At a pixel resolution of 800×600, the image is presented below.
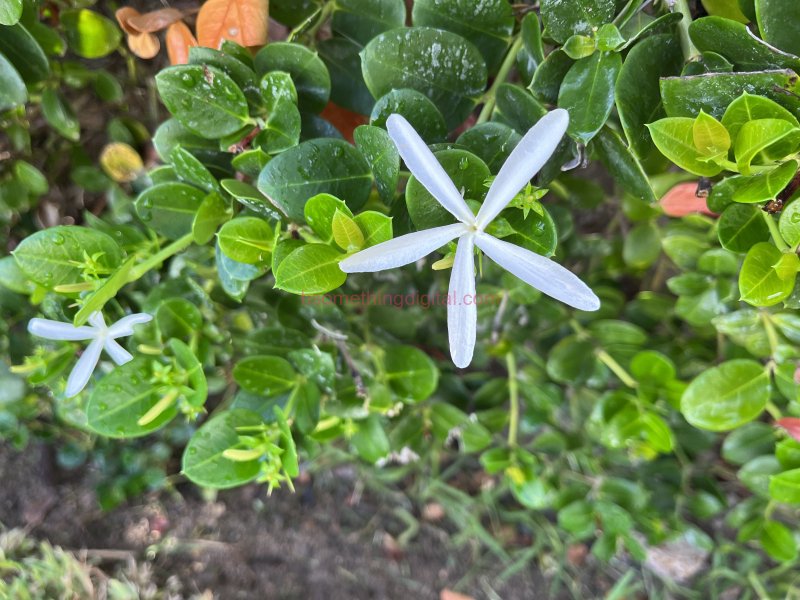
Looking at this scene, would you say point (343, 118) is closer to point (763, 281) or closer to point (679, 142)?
point (679, 142)

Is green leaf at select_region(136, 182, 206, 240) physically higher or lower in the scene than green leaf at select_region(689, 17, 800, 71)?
lower

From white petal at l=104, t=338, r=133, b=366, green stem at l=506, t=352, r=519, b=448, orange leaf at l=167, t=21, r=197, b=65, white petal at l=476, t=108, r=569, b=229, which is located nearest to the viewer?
white petal at l=476, t=108, r=569, b=229

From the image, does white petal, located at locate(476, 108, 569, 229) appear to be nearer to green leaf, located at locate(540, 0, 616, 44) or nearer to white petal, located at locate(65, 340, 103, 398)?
green leaf, located at locate(540, 0, 616, 44)

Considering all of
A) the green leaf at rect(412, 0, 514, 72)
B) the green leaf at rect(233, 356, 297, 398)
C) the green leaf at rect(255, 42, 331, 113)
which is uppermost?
the green leaf at rect(412, 0, 514, 72)

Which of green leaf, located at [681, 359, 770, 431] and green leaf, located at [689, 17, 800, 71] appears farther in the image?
green leaf, located at [681, 359, 770, 431]

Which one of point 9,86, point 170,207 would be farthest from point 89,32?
point 170,207

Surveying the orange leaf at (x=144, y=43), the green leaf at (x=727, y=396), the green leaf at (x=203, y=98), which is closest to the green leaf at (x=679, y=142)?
the green leaf at (x=727, y=396)

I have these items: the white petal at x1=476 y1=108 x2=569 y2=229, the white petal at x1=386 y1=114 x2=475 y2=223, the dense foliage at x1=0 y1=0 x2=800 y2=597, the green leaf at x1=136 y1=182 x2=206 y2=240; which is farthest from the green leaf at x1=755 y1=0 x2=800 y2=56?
the green leaf at x1=136 y1=182 x2=206 y2=240
